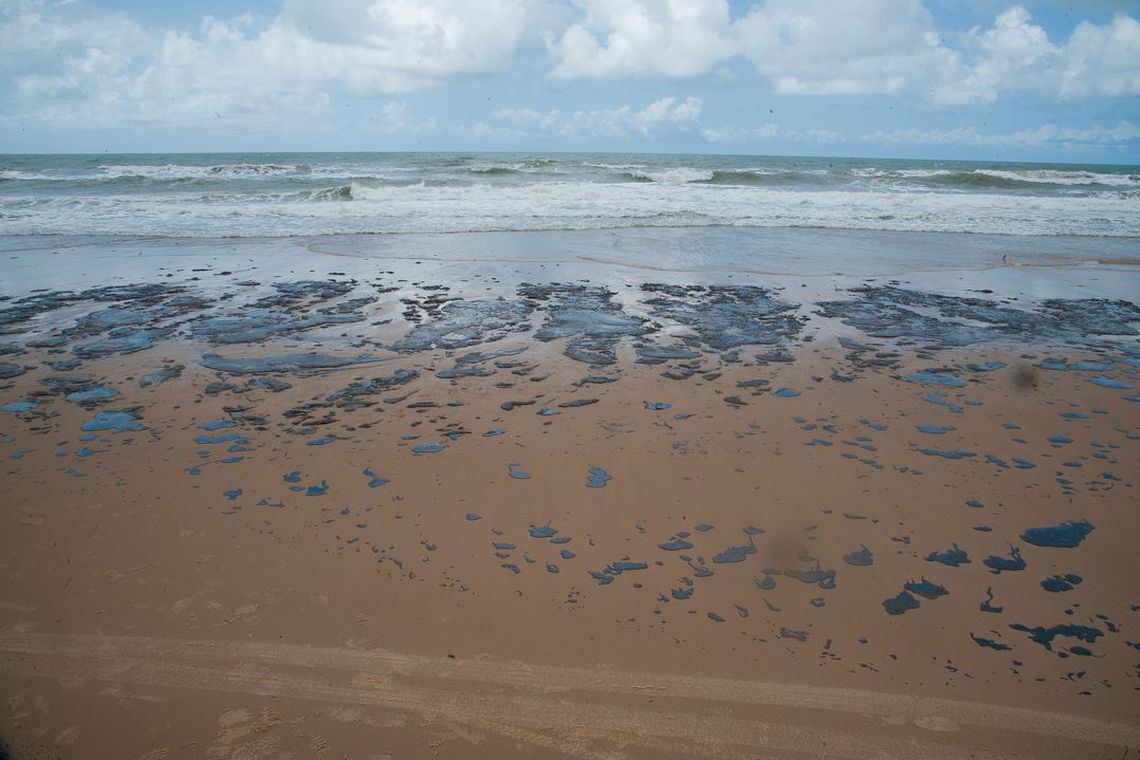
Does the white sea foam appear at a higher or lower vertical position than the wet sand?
higher

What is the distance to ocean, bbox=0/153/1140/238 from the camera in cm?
1608

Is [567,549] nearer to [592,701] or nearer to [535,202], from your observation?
[592,701]

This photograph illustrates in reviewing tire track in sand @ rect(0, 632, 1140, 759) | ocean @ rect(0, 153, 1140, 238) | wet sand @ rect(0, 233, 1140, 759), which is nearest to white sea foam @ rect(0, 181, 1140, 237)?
ocean @ rect(0, 153, 1140, 238)

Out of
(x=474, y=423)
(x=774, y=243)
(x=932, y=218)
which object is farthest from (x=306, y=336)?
(x=932, y=218)

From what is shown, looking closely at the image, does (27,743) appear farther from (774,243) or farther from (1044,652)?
(774,243)

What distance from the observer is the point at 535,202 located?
21.6m

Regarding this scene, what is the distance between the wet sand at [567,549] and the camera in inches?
90.5

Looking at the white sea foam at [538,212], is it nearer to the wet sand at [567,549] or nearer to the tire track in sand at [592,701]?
the wet sand at [567,549]

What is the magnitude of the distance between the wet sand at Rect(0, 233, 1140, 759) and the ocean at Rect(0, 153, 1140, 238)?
33.9 feet

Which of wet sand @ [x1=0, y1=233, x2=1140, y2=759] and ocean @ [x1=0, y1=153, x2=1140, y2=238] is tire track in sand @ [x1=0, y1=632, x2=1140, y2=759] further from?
ocean @ [x1=0, y1=153, x2=1140, y2=238]

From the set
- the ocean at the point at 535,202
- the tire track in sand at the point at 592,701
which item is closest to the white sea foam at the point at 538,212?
the ocean at the point at 535,202

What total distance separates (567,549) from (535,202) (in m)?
19.7

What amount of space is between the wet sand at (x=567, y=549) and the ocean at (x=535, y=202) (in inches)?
407

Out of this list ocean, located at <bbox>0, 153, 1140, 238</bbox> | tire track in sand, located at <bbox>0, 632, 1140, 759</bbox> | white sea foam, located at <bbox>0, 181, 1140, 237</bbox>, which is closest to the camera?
tire track in sand, located at <bbox>0, 632, 1140, 759</bbox>
